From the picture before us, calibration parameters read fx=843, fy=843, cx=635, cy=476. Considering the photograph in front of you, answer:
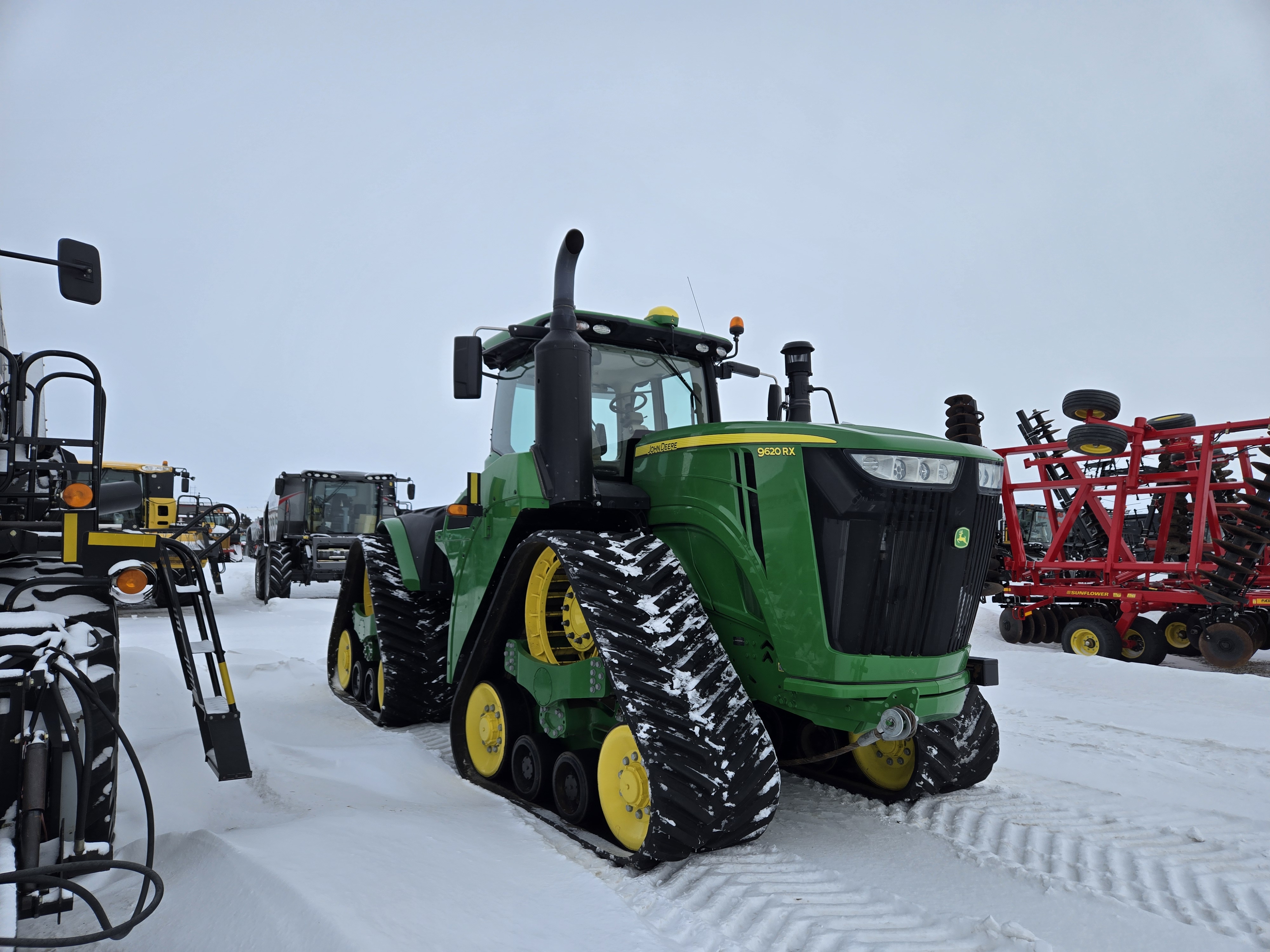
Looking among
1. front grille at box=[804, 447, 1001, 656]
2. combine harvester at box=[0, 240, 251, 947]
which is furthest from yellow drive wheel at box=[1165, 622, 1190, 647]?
combine harvester at box=[0, 240, 251, 947]

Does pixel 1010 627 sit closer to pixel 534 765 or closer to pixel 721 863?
pixel 534 765

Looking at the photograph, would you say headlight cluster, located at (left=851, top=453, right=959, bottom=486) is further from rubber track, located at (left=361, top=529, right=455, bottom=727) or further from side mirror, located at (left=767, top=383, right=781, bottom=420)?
rubber track, located at (left=361, top=529, right=455, bottom=727)

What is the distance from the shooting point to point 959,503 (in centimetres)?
349

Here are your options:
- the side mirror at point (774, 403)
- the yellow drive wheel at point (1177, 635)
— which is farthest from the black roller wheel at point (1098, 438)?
the side mirror at point (774, 403)

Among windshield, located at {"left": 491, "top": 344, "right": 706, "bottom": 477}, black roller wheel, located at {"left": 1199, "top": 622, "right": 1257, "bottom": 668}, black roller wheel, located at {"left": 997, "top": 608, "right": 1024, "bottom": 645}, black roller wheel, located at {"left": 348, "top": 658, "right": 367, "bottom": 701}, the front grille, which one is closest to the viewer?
the front grille

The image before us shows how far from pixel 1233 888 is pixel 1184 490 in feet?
29.1

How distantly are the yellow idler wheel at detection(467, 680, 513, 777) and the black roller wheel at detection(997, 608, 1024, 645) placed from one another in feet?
29.8

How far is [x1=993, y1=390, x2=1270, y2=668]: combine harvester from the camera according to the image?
31.0 ft

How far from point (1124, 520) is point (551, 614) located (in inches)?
375

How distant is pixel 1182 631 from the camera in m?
10.7

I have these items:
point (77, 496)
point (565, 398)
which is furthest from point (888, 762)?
point (77, 496)

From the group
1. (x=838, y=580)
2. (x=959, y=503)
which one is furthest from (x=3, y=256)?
(x=959, y=503)

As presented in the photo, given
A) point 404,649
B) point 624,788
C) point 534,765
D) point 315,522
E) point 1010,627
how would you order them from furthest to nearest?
point 315,522 < point 1010,627 < point 404,649 < point 534,765 < point 624,788

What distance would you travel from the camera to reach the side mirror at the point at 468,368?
4.28 meters
